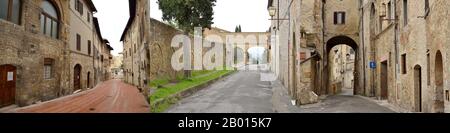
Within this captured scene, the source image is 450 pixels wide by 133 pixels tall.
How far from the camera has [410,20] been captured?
10.3 meters

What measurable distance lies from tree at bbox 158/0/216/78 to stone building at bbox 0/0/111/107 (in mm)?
13483

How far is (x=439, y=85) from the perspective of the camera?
335 inches

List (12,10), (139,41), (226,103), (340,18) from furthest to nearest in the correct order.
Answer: (340,18) → (226,103) → (139,41) → (12,10)

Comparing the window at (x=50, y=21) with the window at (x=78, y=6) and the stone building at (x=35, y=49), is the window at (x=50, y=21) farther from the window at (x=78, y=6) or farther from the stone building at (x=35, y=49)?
the window at (x=78, y=6)

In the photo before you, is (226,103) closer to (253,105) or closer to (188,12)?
(253,105)

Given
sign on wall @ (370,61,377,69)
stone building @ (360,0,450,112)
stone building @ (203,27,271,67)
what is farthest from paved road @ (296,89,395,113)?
stone building @ (203,27,271,67)

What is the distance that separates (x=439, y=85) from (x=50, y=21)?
917 centimetres

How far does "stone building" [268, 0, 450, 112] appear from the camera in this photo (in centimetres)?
855

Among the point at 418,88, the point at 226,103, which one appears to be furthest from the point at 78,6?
the point at 418,88

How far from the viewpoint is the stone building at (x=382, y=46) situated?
28.1ft

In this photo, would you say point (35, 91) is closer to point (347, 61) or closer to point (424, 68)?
point (424, 68)

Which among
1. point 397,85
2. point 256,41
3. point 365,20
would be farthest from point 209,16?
point 256,41

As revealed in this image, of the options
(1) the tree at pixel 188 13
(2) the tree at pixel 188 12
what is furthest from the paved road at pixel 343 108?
(2) the tree at pixel 188 12

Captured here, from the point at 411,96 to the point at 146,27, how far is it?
387 inches
